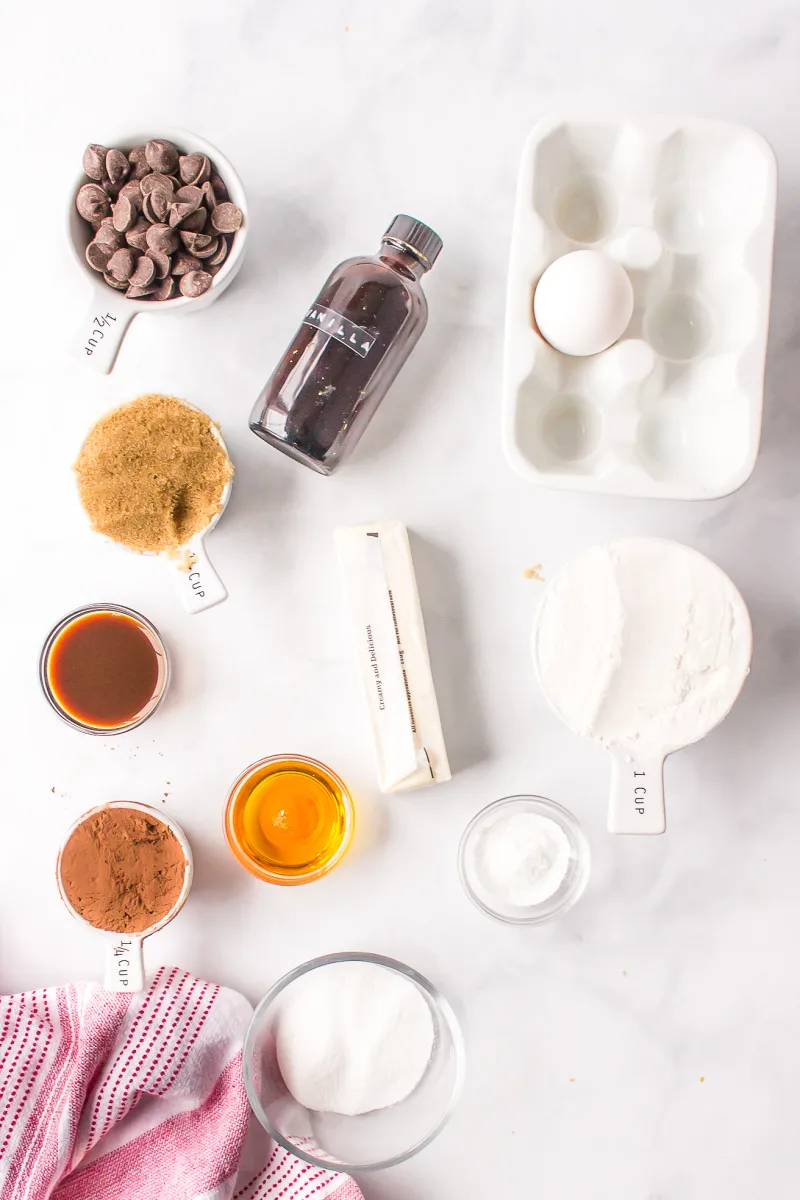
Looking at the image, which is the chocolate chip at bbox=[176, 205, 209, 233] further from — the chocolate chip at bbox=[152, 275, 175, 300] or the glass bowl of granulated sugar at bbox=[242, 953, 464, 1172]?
the glass bowl of granulated sugar at bbox=[242, 953, 464, 1172]

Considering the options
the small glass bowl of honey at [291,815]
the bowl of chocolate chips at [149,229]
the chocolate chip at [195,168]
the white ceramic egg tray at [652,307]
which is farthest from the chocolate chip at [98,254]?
the small glass bowl of honey at [291,815]

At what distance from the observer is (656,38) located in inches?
37.4

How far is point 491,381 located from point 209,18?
49 centimetres

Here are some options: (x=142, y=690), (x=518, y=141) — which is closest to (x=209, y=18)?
(x=518, y=141)

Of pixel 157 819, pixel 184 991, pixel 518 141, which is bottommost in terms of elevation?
pixel 184 991

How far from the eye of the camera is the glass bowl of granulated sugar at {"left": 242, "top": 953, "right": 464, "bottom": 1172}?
90 cm

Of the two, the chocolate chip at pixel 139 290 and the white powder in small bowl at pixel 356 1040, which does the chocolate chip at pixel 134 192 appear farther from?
the white powder in small bowl at pixel 356 1040

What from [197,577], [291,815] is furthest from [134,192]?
[291,815]

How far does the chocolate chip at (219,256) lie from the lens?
892 millimetres

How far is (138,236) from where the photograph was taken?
87 cm

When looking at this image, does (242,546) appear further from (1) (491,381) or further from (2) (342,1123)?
(2) (342,1123)

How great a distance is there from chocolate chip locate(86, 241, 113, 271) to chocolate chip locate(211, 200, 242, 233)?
0.35ft

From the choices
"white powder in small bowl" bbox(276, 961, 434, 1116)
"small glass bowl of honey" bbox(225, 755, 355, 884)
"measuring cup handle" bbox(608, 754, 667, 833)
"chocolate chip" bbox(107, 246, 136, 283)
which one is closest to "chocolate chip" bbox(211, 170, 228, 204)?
"chocolate chip" bbox(107, 246, 136, 283)

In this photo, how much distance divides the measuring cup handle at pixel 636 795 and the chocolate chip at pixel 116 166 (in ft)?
2.46
